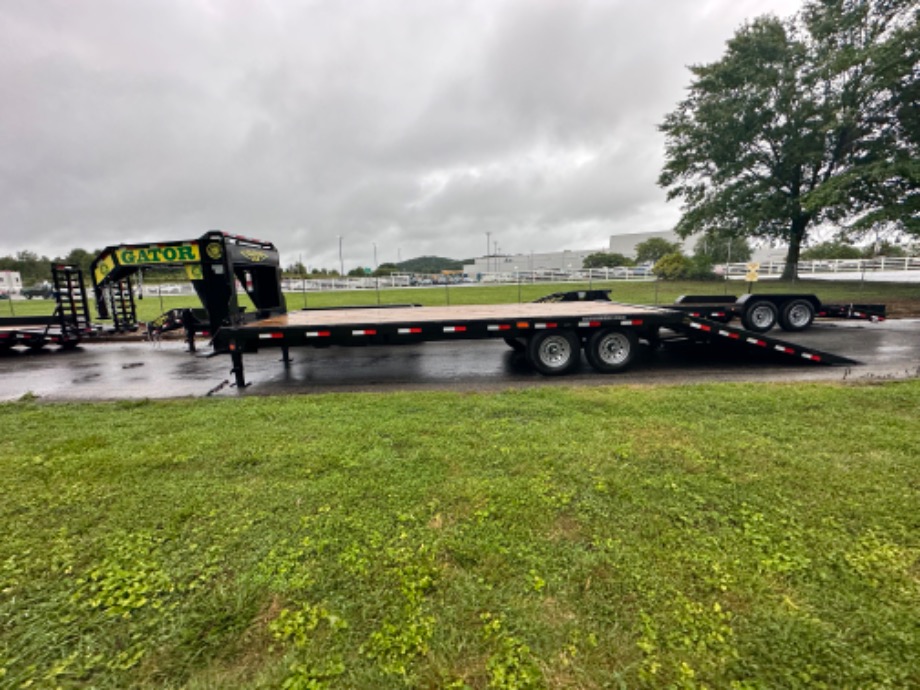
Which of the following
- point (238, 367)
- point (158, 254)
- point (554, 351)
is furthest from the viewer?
point (158, 254)

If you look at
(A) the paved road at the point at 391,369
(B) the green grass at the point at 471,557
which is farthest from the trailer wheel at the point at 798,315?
(B) the green grass at the point at 471,557

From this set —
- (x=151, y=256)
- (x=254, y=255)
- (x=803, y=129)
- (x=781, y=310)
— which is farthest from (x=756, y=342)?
(x=803, y=129)

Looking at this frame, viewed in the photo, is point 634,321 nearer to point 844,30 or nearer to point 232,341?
point 232,341

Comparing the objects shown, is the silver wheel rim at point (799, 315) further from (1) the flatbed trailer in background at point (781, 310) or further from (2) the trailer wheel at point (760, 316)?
(2) the trailer wheel at point (760, 316)

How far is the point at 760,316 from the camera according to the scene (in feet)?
39.1

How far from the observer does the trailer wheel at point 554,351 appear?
7387 mm

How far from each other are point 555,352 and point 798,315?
9.25 m

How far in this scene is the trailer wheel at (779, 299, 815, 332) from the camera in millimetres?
12023

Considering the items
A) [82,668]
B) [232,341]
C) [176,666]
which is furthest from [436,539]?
[232,341]

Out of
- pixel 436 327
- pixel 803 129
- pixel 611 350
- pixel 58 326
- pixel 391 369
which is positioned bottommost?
pixel 391 369

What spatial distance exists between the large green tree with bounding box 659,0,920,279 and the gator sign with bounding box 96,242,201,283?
24.0 meters

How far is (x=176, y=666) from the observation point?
1856mm

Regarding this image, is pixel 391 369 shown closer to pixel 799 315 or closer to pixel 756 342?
pixel 756 342

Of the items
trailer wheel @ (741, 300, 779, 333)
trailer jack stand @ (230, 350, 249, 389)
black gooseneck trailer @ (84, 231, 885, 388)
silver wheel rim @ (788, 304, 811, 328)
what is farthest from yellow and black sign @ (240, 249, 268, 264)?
silver wheel rim @ (788, 304, 811, 328)
